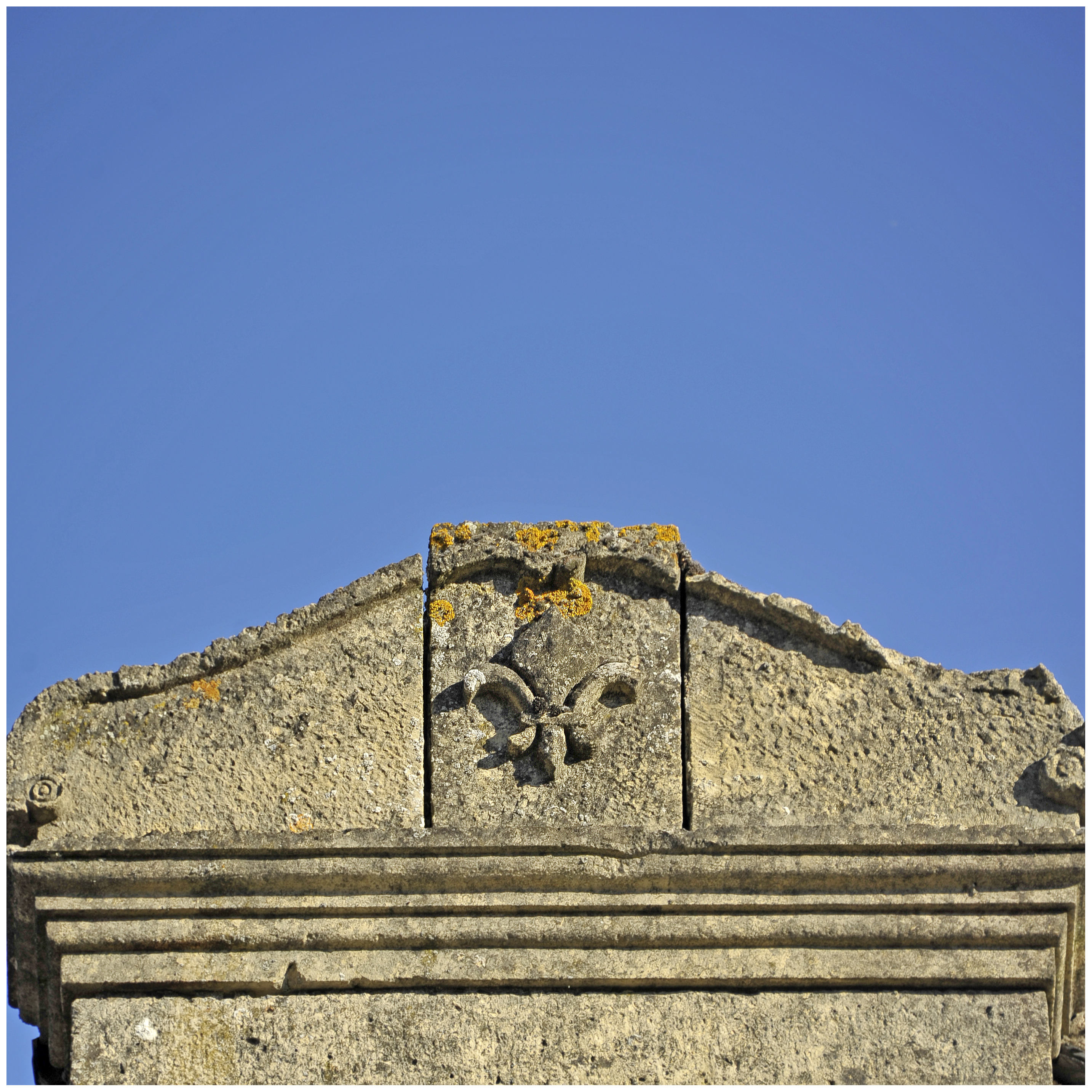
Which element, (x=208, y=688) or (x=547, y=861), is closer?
(x=547, y=861)

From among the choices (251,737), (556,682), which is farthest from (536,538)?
(251,737)

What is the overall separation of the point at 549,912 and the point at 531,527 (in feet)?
4.59

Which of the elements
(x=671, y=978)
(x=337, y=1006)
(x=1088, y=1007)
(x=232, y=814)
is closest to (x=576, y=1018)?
(x=671, y=978)

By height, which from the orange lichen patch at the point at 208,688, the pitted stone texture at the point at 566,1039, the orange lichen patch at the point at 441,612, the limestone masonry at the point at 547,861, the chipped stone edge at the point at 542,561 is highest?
the chipped stone edge at the point at 542,561

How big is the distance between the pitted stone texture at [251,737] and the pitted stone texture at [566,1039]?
572 mm

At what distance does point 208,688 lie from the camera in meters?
6.00

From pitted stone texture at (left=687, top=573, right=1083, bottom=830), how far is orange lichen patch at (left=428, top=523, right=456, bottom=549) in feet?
2.80

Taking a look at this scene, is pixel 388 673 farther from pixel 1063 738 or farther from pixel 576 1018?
pixel 1063 738

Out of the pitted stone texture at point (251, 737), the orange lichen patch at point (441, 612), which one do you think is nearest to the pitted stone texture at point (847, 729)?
the orange lichen patch at point (441, 612)

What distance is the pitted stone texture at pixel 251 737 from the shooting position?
5742mm

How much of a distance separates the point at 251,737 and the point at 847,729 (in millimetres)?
1982

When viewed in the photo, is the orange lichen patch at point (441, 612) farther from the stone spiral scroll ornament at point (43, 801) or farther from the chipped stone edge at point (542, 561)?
the stone spiral scroll ornament at point (43, 801)

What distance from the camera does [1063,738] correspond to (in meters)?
5.91

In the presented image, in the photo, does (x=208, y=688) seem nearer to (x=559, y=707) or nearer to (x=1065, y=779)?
(x=559, y=707)
